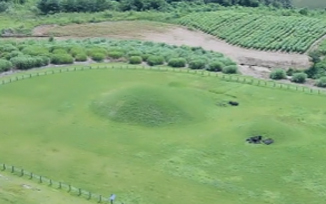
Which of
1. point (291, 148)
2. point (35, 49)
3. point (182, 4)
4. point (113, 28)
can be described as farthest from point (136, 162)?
point (182, 4)

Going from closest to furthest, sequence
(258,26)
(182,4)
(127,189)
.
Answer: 1. (127,189)
2. (258,26)
3. (182,4)

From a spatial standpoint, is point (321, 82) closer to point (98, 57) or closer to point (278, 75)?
point (278, 75)

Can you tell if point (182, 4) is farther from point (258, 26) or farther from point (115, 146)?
point (115, 146)

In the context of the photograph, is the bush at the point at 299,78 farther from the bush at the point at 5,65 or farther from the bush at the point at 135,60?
the bush at the point at 5,65

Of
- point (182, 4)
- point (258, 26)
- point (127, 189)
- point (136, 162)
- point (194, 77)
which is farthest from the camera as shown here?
point (182, 4)

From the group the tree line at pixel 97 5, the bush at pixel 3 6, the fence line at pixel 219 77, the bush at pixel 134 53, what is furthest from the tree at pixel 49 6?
the fence line at pixel 219 77

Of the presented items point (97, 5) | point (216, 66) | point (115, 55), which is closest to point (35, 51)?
point (115, 55)

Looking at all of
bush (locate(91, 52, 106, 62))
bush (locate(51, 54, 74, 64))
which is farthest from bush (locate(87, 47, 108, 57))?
bush (locate(51, 54, 74, 64))
